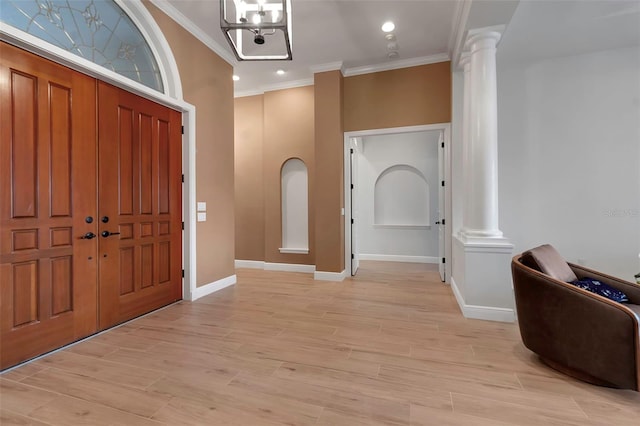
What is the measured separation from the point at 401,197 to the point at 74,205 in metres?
5.89

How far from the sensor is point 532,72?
13.9 feet

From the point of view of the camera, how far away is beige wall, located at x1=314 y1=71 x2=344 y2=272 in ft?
15.7

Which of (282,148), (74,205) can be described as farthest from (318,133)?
(74,205)

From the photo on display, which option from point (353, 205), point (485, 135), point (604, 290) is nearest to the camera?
point (604, 290)

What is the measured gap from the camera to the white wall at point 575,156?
3.98m

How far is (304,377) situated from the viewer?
6.56 feet

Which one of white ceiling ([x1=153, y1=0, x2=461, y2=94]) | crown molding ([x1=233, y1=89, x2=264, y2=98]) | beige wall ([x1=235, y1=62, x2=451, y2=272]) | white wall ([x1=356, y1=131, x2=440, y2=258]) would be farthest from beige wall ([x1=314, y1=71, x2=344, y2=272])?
white wall ([x1=356, y1=131, x2=440, y2=258])

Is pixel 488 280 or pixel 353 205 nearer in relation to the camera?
pixel 488 280

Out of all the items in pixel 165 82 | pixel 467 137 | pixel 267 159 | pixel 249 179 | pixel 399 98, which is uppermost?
pixel 399 98

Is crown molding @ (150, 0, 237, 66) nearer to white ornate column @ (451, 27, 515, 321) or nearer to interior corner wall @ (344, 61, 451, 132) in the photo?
interior corner wall @ (344, 61, 451, 132)

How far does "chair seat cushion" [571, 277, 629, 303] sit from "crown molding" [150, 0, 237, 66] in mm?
4975

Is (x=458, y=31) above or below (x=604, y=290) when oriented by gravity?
above

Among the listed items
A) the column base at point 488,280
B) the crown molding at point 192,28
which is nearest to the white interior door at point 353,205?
the column base at point 488,280

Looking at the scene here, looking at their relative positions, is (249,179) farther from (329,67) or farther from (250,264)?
(329,67)
